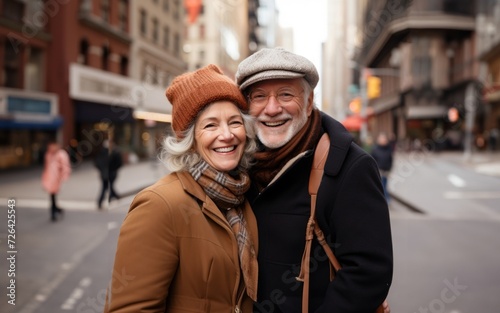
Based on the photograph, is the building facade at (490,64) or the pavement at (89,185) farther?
the building facade at (490,64)

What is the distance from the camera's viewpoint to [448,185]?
17000 millimetres

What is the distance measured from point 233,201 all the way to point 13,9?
2316 centimetres

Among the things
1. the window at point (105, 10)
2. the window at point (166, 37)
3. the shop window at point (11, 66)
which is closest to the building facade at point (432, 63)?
the window at point (166, 37)

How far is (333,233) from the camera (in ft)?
7.06

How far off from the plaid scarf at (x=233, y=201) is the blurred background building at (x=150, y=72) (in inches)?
222

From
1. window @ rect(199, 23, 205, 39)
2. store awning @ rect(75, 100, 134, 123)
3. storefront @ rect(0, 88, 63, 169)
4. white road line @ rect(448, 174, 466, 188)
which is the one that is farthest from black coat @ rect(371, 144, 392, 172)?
window @ rect(199, 23, 205, 39)

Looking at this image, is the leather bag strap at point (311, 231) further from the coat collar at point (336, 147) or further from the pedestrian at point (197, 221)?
the pedestrian at point (197, 221)

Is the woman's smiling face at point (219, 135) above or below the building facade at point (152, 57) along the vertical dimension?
below

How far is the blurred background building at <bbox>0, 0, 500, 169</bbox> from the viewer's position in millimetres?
→ 21359

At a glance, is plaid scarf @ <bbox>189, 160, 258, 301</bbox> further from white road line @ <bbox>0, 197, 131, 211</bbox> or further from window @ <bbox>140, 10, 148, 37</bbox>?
window @ <bbox>140, 10, 148, 37</bbox>

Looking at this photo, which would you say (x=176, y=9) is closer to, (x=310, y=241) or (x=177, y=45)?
(x=177, y=45)

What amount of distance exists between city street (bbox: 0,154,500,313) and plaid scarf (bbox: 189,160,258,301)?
558 mm

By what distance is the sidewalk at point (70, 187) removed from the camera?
13047 millimetres

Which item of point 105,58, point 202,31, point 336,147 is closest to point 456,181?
point 336,147
